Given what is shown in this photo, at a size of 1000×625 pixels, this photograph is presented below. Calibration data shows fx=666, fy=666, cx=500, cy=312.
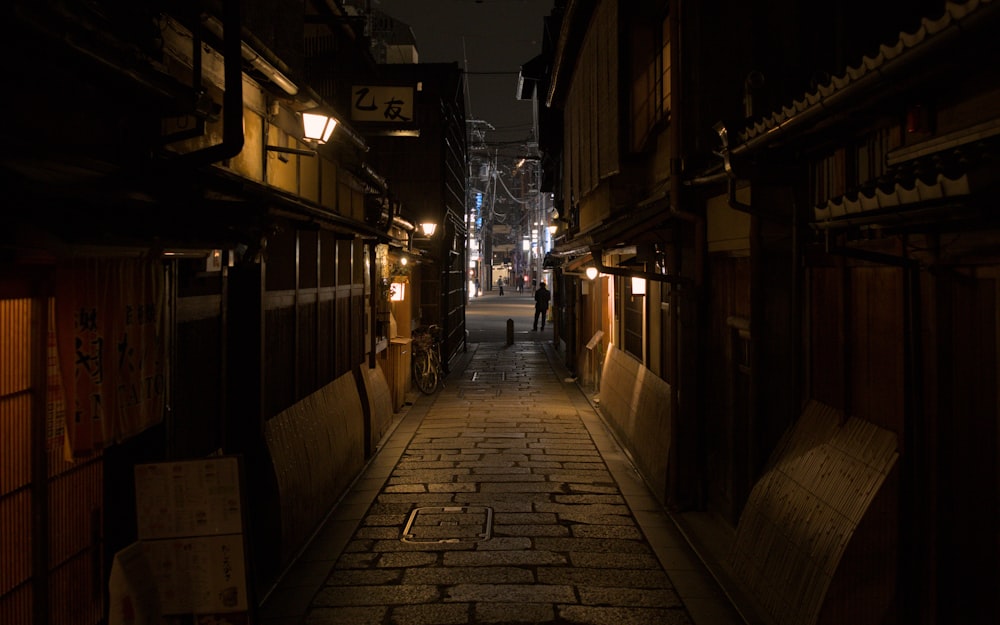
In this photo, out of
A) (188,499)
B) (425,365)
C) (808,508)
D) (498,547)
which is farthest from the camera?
(425,365)

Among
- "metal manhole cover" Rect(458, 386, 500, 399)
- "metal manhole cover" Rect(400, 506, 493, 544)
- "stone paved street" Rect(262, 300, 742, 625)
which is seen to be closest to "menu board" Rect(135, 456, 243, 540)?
"stone paved street" Rect(262, 300, 742, 625)

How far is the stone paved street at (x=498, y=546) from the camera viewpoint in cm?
846

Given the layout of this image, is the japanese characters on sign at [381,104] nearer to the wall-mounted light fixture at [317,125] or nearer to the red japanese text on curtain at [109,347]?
the wall-mounted light fixture at [317,125]

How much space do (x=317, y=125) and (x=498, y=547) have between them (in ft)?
26.5

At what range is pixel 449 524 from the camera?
11.4 meters

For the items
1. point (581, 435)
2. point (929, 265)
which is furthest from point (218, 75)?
point (581, 435)

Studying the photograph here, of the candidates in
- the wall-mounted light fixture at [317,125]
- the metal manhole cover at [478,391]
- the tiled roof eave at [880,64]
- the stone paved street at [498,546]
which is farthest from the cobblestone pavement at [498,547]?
the wall-mounted light fixture at [317,125]

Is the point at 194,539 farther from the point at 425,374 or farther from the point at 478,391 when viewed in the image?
the point at 478,391

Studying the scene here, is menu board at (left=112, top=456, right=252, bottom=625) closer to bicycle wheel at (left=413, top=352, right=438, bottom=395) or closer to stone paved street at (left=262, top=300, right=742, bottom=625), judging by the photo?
stone paved street at (left=262, top=300, right=742, bottom=625)

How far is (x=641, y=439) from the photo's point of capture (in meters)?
14.8

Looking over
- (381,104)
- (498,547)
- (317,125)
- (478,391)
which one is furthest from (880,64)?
(478,391)

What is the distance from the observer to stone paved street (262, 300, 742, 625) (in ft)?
27.8

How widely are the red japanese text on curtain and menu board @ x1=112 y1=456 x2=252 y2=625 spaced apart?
24.9 inches

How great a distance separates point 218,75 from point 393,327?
15.1 metres
